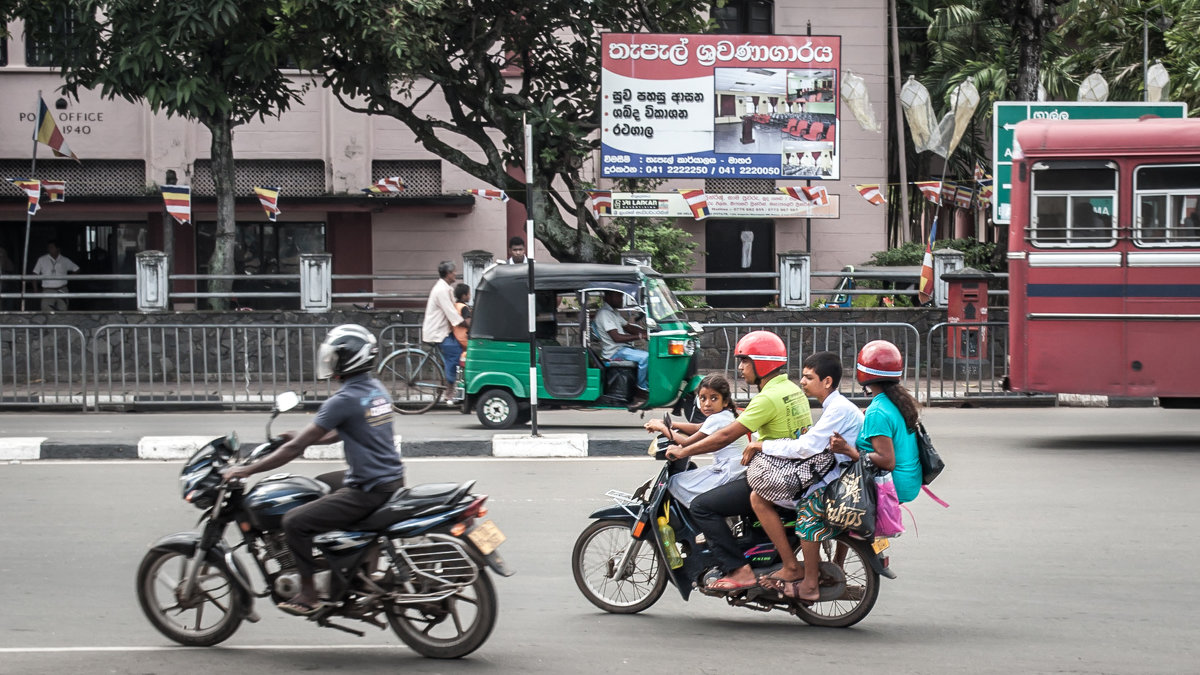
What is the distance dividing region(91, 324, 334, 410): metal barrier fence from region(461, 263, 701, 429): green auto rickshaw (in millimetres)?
2930

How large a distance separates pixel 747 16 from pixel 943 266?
11.7 m

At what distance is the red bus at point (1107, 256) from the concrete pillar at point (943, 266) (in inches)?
253

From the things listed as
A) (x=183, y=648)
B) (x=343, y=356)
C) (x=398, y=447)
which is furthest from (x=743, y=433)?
(x=398, y=447)

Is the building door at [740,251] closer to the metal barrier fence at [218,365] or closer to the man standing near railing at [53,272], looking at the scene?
the metal barrier fence at [218,365]

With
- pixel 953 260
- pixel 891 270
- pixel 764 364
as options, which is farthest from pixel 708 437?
pixel 891 270

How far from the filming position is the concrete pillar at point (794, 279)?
20.4 meters

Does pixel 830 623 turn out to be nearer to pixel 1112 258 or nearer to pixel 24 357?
pixel 1112 258

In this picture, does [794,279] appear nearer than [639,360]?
No

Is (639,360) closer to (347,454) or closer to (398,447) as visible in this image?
(398,447)

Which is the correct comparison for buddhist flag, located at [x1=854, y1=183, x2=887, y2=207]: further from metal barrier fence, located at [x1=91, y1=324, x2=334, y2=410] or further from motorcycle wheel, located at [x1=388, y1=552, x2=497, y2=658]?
motorcycle wheel, located at [x1=388, y1=552, x2=497, y2=658]

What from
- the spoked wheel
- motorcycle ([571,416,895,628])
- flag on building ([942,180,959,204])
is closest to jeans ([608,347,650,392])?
the spoked wheel

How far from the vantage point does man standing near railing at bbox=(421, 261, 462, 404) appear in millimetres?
15375

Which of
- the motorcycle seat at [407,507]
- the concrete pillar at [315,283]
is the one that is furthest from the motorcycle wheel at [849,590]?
the concrete pillar at [315,283]

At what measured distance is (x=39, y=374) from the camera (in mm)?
16312
